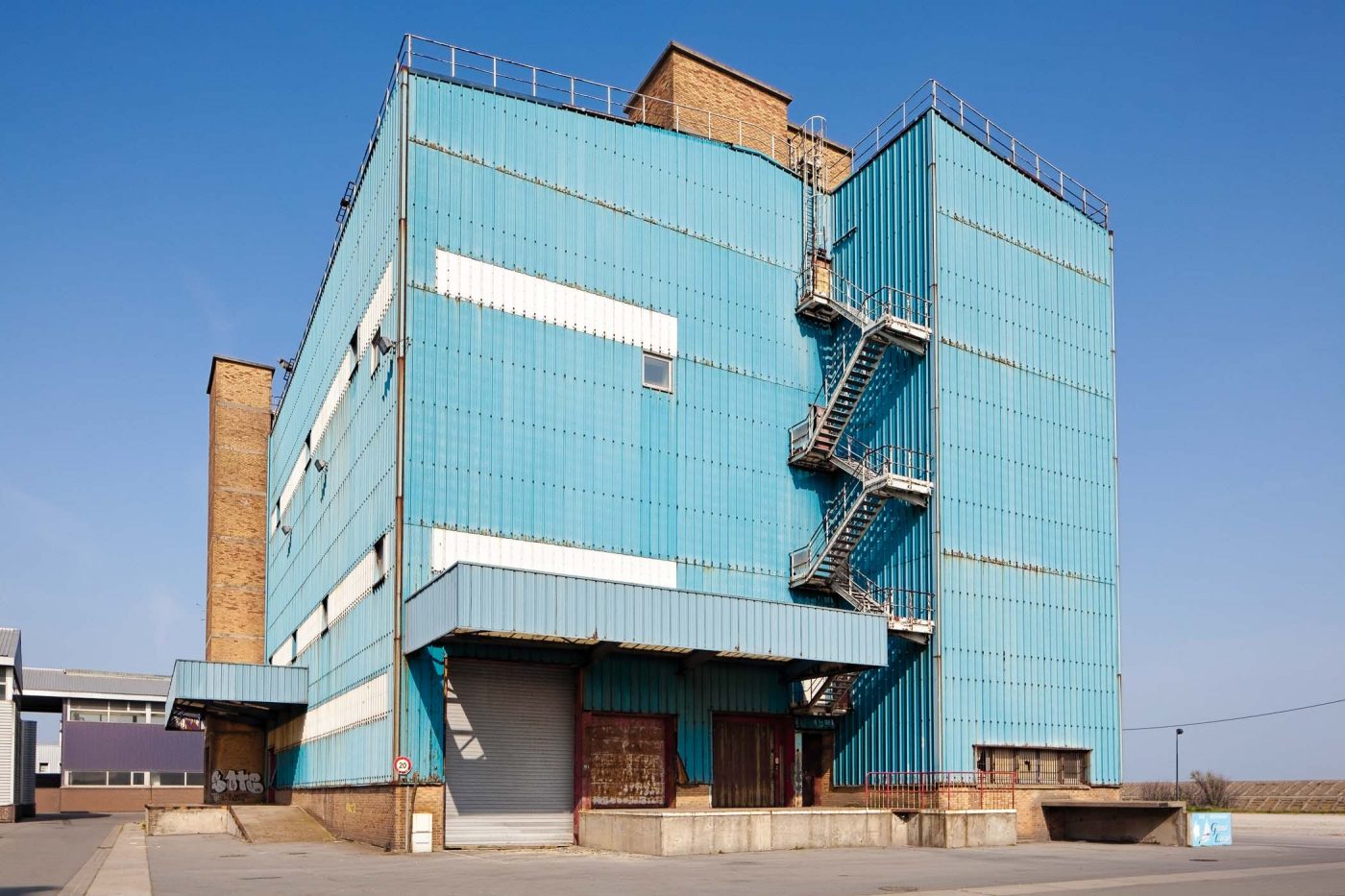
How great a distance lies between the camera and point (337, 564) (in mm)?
37375

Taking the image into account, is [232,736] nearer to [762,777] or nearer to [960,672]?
[762,777]

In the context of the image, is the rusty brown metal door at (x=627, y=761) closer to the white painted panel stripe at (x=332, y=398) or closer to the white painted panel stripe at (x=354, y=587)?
the white painted panel stripe at (x=354, y=587)

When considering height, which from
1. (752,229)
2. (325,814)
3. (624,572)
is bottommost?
(325,814)

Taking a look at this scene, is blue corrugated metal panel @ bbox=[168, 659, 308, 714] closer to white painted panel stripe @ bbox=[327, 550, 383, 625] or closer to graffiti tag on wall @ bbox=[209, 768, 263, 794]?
white painted panel stripe @ bbox=[327, 550, 383, 625]

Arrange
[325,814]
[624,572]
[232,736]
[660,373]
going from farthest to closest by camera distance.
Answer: [232,736] → [325,814] → [660,373] → [624,572]

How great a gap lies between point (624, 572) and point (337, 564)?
1073 cm

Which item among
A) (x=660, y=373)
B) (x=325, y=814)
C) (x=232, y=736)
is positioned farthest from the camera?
(x=232, y=736)

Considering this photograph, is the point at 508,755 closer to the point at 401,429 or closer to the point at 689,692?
the point at 689,692

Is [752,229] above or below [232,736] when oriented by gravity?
above

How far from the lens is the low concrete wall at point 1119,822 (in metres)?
31.8

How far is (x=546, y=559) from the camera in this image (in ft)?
100

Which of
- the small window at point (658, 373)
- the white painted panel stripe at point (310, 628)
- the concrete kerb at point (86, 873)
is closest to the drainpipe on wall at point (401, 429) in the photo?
the concrete kerb at point (86, 873)

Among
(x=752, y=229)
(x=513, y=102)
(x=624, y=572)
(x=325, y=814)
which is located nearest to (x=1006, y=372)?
(x=752, y=229)

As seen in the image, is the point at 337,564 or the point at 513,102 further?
the point at 337,564
